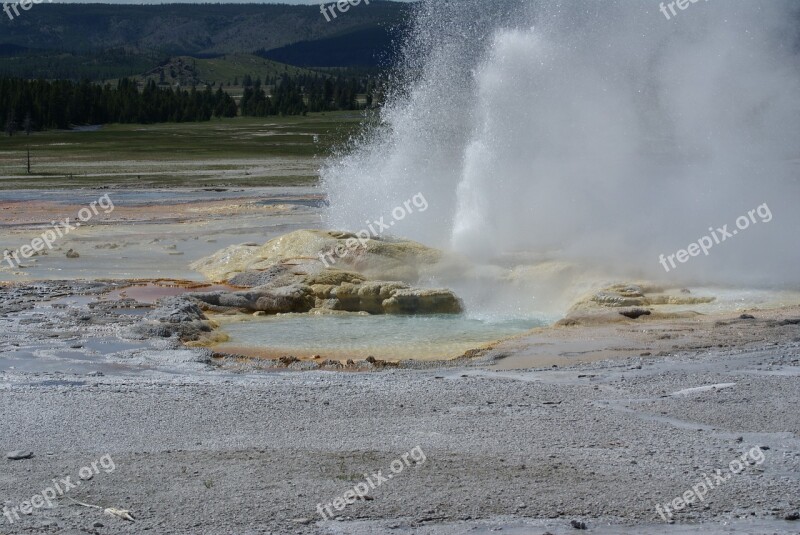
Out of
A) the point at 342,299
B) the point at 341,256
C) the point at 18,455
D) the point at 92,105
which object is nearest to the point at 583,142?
the point at 341,256

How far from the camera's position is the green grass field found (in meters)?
40.1

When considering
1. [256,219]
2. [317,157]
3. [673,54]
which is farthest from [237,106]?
[673,54]

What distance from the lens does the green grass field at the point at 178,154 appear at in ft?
131

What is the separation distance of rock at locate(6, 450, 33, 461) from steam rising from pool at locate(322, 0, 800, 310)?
32.8 feet

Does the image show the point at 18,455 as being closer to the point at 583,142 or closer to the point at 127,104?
the point at 583,142

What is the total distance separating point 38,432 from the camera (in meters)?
8.06

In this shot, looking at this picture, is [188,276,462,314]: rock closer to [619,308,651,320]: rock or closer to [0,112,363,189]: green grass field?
[619,308,651,320]: rock

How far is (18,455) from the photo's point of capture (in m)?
7.42

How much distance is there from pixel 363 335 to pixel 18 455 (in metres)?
6.33

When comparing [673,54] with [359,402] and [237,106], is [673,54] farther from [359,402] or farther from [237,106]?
[237,106]

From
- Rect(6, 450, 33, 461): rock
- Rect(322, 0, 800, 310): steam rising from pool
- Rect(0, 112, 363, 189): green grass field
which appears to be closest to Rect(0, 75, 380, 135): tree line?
Rect(0, 112, 363, 189): green grass field

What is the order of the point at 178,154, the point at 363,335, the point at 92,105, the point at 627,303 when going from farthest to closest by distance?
1. the point at 92,105
2. the point at 178,154
3. the point at 627,303
4. the point at 363,335

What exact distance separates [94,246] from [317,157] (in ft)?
98.4

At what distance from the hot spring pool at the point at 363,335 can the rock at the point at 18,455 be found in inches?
179
